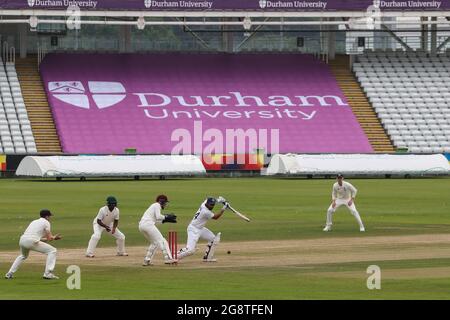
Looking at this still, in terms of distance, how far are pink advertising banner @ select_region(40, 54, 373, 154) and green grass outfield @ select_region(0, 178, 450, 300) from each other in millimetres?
8121

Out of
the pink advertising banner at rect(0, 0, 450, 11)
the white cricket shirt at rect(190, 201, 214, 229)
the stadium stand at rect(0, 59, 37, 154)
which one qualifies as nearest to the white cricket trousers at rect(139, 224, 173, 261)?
the white cricket shirt at rect(190, 201, 214, 229)

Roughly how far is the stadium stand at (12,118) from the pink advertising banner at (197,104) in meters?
2.26

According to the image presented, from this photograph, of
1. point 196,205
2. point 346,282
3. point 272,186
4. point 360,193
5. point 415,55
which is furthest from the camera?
point 415,55

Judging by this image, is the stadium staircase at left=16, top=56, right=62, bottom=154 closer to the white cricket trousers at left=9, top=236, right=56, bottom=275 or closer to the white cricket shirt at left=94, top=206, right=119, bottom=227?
the white cricket shirt at left=94, top=206, right=119, bottom=227

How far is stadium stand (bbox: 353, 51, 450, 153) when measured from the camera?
8812 centimetres

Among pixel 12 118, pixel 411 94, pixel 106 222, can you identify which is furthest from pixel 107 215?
pixel 411 94

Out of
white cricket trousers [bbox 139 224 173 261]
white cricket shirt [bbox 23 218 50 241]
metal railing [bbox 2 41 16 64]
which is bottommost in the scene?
white cricket trousers [bbox 139 224 173 261]

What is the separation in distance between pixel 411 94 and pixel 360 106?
4.30m

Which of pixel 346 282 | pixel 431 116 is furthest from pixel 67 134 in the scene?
pixel 346 282

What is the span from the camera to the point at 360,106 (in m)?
92.0

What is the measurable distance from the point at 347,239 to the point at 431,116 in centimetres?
5215

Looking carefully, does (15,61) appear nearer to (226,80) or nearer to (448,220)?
(226,80)

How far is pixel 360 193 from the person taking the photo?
63.8 meters

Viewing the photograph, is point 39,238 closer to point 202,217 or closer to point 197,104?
point 202,217
